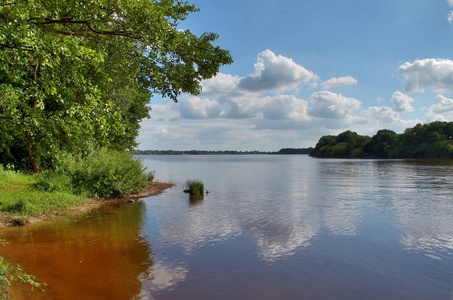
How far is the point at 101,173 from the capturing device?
24.5 metres

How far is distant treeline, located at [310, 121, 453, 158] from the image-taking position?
384ft

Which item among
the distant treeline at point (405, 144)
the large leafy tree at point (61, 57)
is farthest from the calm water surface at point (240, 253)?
the distant treeline at point (405, 144)

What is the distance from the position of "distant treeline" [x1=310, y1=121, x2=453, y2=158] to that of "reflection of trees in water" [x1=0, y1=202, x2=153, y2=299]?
12475cm

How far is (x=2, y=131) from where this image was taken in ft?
28.6

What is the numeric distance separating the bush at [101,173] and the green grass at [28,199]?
219cm

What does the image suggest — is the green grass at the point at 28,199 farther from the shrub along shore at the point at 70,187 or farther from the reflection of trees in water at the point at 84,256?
the reflection of trees in water at the point at 84,256

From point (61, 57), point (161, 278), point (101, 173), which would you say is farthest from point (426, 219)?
point (101, 173)

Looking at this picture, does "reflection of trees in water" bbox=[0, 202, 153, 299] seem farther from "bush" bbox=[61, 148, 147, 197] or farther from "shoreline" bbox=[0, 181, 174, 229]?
"bush" bbox=[61, 148, 147, 197]

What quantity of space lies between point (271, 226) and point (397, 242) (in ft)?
19.3

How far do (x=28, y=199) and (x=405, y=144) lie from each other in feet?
457

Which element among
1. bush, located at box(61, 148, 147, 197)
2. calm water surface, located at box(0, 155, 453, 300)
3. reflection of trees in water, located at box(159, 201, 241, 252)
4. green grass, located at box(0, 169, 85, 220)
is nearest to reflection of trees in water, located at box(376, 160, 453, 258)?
calm water surface, located at box(0, 155, 453, 300)

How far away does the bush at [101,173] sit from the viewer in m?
23.6

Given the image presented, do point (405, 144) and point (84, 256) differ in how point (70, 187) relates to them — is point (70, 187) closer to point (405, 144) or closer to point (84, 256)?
point (84, 256)

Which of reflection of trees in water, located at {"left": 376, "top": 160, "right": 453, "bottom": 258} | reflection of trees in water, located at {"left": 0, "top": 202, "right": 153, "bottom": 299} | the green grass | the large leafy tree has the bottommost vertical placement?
reflection of trees in water, located at {"left": 376, "top": 160, "right": 453, "bottom": 258}
